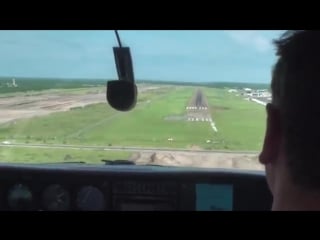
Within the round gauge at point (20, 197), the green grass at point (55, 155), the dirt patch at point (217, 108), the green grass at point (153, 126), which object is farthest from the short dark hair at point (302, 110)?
the round gauge at point (20, 197)

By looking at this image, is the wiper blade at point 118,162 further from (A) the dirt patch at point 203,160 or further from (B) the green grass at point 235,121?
(B) the green grass at point 235,121

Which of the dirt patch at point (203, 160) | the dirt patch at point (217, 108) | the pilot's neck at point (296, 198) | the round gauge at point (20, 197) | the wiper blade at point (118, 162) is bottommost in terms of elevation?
the round gauge at point (20, 197)

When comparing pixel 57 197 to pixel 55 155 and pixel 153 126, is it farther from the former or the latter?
pixel 153 126

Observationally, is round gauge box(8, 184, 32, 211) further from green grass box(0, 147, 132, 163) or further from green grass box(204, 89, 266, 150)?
green grass box(204, 89, 266, 150)

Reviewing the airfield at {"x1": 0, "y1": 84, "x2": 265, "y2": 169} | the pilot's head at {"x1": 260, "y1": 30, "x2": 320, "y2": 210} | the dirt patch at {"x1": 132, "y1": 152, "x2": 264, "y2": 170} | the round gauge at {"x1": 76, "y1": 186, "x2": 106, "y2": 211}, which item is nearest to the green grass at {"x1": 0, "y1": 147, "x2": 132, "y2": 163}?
the airfield at {"x1": 0, "y1": 84, "x2": 265, "y2": 169}

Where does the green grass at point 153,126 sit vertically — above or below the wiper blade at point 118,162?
above

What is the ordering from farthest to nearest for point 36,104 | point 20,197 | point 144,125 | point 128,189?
point 20,197 → point 128,189 → point 36,104 → point 144,125

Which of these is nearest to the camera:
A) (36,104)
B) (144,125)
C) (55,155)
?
(144,125)

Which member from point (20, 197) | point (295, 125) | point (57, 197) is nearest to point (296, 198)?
point (295, 125)
